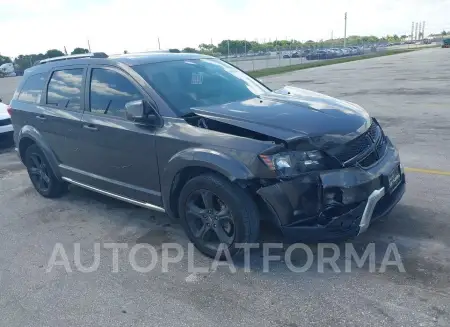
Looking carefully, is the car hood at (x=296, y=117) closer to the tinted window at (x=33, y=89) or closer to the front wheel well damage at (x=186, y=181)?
the front wheel well damage at (x=186, y=181)

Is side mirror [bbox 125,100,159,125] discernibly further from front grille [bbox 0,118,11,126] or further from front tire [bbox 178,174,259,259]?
front grille [bbox 0,118,11,126]

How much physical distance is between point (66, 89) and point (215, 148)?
97.5 inches

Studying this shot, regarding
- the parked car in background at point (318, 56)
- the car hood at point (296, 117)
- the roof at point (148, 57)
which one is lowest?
the parked car in background at point (318, 56)

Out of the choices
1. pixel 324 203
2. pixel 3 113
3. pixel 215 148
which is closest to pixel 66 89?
pixel 215 148

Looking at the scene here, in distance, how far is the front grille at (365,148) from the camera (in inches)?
132

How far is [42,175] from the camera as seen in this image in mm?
5742

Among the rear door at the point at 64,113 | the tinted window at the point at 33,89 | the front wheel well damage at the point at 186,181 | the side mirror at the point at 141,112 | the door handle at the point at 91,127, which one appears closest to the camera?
the front wheel well damage at the point at 186,181

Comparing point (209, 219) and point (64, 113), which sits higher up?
point (64, 113)

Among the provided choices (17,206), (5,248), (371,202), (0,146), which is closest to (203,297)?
(371,202)

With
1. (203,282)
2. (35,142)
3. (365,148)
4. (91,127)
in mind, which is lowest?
(203,282)

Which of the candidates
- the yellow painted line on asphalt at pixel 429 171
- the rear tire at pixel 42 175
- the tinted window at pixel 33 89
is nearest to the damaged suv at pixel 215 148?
the tinted window at pixel 33 89

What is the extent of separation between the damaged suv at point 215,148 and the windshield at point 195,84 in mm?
15

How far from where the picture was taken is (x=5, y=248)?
436cm

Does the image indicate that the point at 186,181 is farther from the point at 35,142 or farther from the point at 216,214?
the point at 35,142
